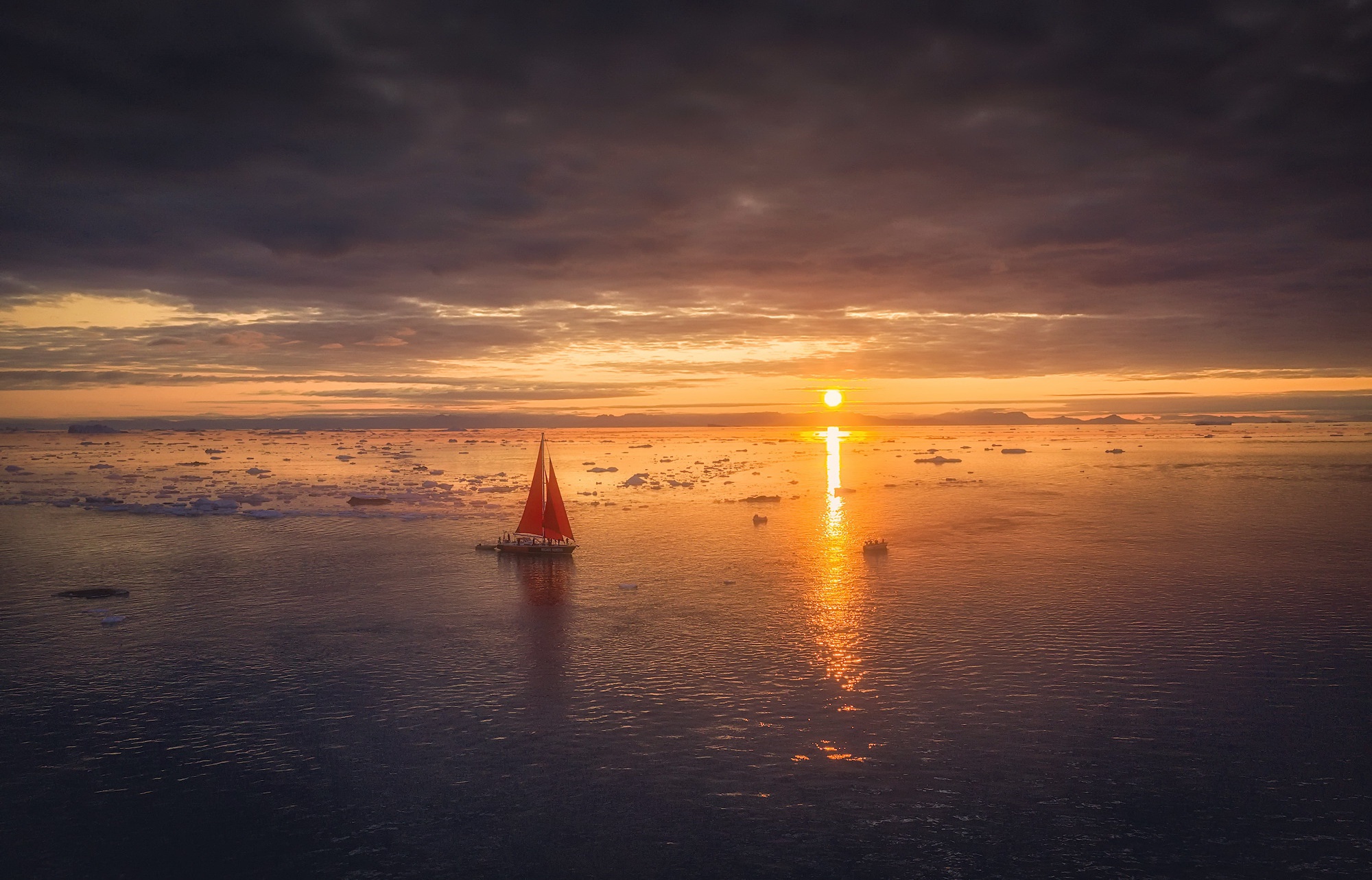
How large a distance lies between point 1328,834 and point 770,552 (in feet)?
134

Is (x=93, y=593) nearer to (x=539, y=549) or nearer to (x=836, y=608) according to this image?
(x=539, y=549)

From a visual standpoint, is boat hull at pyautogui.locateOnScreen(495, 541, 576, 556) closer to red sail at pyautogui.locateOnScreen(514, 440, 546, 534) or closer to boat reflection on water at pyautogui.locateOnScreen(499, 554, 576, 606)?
boat reflection on water at pyautogui.locateOnScreen(499, 554, 576, 606)

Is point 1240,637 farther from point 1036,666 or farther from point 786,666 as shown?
point 786,666

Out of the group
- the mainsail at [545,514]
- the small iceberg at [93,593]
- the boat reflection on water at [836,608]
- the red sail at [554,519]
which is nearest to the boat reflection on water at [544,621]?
the red sail at [554,519]

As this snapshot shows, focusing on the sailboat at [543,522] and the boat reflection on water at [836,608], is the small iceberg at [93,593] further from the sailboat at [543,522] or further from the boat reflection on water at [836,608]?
the boat reflection on water at [836,608]

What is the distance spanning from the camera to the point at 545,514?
58875 mm

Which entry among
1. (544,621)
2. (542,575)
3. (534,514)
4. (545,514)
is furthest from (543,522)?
(544,621)

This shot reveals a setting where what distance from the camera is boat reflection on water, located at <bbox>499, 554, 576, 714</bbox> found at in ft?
98.7

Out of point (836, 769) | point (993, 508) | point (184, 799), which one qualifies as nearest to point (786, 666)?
point (836, 769)

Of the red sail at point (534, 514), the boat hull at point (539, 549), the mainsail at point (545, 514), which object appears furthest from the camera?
the red sail at point (534, 514)

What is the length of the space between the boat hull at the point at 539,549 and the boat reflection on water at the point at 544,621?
28cm

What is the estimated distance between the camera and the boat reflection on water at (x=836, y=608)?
108 feet

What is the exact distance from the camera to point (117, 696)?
2923 centimetres

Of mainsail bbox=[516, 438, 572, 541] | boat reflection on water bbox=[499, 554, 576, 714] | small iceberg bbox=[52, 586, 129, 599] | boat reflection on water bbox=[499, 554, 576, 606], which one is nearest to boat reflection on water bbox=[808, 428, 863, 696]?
boat reflection on water bbox=[499, 554, 576, 714]
